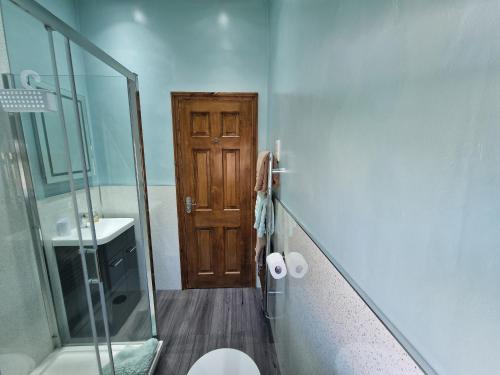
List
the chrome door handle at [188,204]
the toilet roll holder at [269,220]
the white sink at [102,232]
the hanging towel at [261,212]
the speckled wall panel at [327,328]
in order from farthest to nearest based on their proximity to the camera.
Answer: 1. the chrome door handle at [188,204]
2. the hanging towel at [261,212]
3. the toilet roll holder at [269,220]
4. the white sink at [102,232]
5. the speckled wall panel at [327,328]

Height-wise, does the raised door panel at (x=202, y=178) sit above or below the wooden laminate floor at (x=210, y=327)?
above

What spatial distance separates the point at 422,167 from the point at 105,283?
207cm

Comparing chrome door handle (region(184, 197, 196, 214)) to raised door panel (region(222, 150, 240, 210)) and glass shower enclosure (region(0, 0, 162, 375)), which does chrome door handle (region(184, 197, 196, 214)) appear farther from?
glass shower enclosure (region(0, 0, 162, 375))

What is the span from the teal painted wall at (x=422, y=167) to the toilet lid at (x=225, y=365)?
44.1 inches

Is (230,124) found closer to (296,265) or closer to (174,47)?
(174,47)

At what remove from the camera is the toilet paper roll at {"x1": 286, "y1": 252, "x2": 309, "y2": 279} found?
1.06 metres

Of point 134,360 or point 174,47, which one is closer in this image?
point 134,360

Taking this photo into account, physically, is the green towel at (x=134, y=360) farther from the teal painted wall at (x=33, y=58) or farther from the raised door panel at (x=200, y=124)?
the raised door panel at (x=200, y=124)

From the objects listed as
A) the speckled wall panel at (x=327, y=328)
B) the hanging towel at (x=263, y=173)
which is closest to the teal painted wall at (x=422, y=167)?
the speckled wall panel at (x=327, y=328)

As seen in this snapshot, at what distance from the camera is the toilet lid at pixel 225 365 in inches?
54.3

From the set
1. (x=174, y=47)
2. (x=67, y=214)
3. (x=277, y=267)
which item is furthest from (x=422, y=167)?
(x=174, y=47)

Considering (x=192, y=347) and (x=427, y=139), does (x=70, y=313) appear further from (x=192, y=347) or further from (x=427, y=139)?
(x=427, y=139)

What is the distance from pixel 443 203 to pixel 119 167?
2370 mm

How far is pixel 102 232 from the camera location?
1802 millimetres
